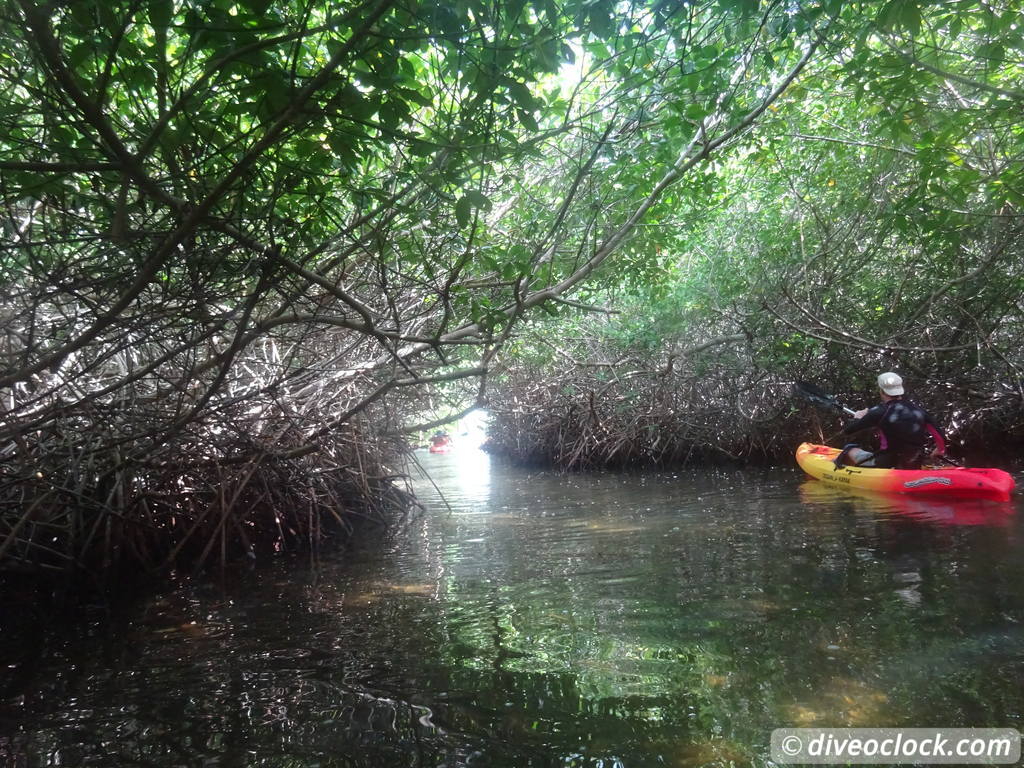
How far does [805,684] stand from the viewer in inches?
81.8

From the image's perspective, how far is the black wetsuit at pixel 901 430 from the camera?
6102 mm

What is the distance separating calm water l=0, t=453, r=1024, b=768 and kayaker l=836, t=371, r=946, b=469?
1.97 metres

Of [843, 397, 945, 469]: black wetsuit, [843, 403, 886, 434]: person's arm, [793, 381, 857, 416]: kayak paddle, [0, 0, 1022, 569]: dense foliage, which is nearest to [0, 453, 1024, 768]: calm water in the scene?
[0, 0, 1022, 569]: dense foliage

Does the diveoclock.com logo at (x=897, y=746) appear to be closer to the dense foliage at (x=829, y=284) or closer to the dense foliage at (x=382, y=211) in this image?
the dense foliage at (x=382, y=211)

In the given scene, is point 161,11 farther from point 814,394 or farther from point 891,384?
point 814,394

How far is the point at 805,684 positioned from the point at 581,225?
3.59 m

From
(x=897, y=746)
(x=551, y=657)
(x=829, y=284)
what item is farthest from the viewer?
(x=829, y=284)

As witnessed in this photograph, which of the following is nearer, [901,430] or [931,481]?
[931,481]

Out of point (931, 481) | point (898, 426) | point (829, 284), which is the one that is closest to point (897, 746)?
point (931, 481)

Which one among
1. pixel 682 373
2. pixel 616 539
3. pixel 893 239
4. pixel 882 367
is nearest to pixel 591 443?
pixel 682 373

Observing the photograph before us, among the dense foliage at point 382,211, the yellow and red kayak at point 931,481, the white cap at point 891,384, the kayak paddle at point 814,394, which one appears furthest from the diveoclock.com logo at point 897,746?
the kayak paddle at point 814,394

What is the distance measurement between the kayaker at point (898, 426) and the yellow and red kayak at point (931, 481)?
1.25ft

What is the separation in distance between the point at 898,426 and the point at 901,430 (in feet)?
0.17

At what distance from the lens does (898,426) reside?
6160 millimetres
